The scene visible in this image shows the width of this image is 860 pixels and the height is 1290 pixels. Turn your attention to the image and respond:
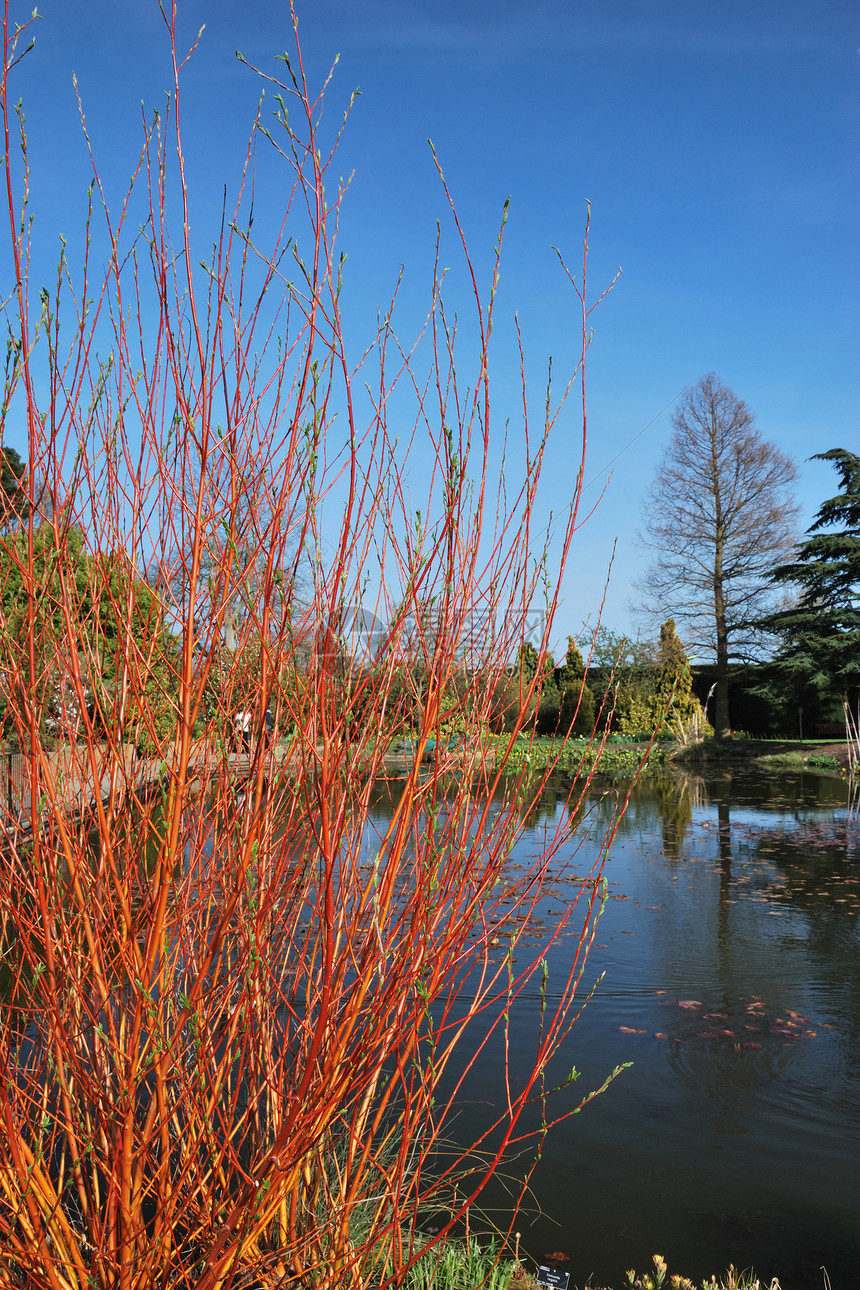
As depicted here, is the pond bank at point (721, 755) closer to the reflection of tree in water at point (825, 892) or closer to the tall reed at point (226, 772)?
the reflection of tree in water at point (825, 892)

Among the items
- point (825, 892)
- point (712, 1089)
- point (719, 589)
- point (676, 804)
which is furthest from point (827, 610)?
point (712, 1089)

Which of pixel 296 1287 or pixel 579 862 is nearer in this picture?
pixel 296 1287

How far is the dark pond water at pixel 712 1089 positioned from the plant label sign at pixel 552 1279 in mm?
139

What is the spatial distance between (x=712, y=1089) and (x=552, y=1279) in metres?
1.66

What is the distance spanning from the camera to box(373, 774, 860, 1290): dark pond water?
2631 millimetres

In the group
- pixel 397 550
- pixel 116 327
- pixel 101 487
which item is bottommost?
pixel 397 550

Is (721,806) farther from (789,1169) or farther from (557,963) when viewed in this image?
(789,1169)

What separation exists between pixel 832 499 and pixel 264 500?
23.5m

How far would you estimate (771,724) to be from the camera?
2456cm

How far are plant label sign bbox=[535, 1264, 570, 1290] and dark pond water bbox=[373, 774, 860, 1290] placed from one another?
139 mm

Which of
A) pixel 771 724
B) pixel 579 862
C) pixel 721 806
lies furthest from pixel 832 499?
pixel 579 862

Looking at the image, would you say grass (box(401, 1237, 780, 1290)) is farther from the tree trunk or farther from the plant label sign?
the tree trunk

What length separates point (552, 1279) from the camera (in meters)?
2.29

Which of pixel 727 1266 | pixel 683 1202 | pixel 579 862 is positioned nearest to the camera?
pixel 727 1266
